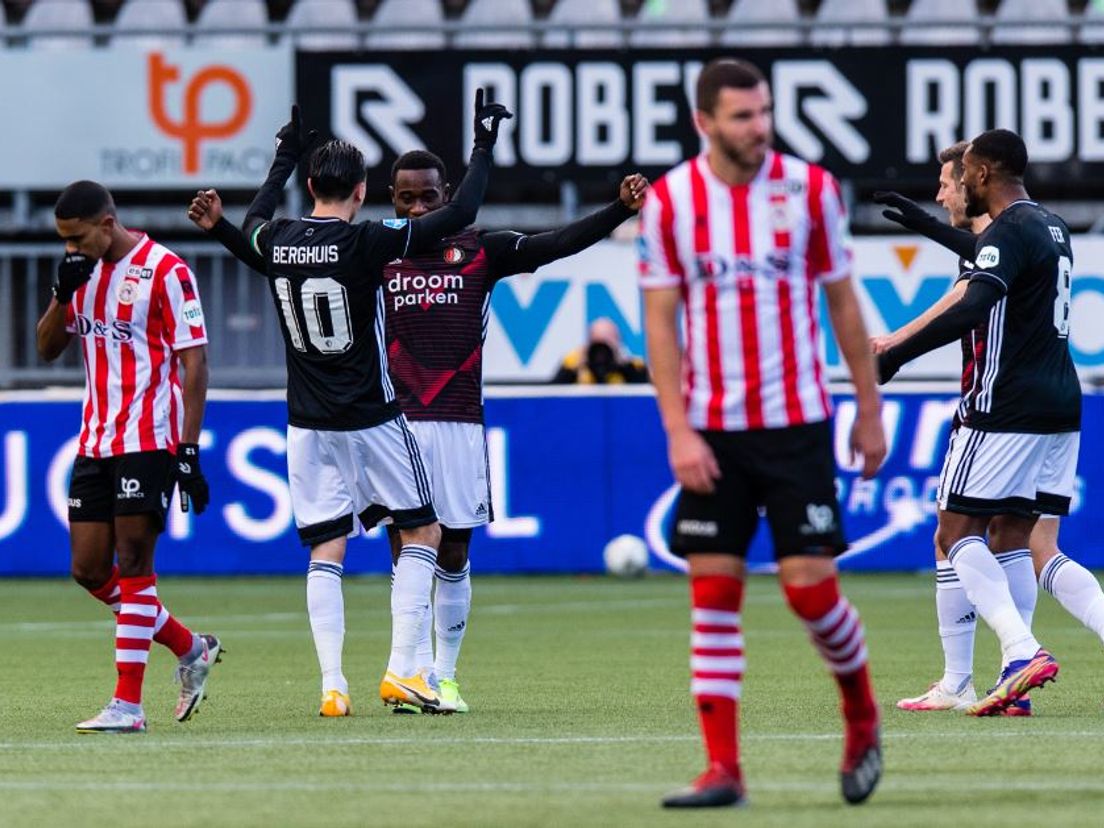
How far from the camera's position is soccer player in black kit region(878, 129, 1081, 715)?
8.48 m

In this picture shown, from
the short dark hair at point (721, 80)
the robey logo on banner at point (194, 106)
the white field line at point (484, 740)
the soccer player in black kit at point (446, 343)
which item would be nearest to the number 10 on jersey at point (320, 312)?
the soccer player in black kit at point (446, 343)

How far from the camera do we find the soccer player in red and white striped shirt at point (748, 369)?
6.01m

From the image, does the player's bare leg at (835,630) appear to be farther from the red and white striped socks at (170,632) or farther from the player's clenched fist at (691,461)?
the red and white striped socks at (170,632)

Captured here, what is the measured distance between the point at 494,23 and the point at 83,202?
481 inches

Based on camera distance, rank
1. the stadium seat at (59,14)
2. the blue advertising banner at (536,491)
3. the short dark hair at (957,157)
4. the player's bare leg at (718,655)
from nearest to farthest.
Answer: the player's bare leg at (718,655) < the short dark hair at (957,157) < the blue advertising banner at (536,491) < the stadium seat at (59,14)

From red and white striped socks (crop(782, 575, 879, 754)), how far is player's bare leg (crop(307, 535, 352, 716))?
10.00ft

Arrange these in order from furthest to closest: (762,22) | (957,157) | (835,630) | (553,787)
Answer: (762,22)
(957,157)
(553,787)
(835,630)

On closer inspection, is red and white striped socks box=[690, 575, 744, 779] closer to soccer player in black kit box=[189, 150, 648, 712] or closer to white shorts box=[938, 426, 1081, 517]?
white shorts box=[938, 426, 1081, 517]

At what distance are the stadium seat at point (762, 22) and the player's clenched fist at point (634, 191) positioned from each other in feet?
36.4

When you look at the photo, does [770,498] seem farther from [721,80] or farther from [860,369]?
[721,80]

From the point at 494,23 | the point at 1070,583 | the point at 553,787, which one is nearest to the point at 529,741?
the point at 553,787

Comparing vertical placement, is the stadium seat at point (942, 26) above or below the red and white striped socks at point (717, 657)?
above

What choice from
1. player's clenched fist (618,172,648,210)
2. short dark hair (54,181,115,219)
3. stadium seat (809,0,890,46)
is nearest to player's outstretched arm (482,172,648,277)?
player's clenched fist (618,172,648,210)

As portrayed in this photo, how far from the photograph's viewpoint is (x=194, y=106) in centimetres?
1948
